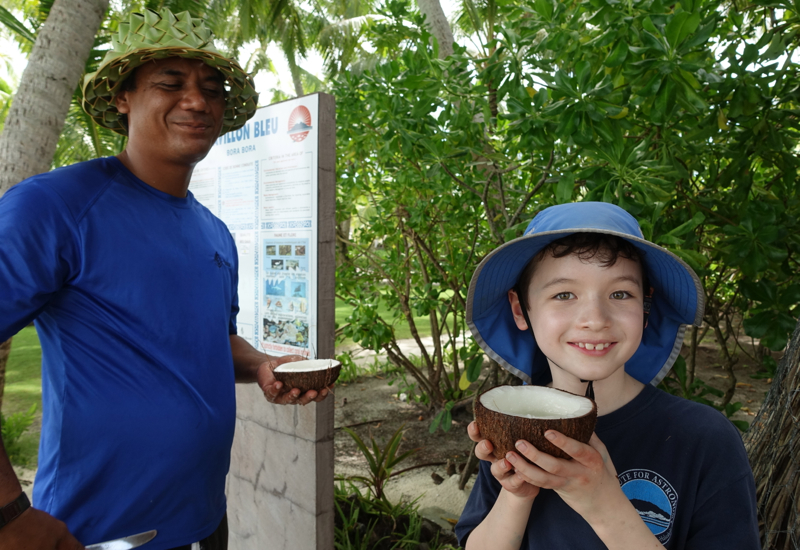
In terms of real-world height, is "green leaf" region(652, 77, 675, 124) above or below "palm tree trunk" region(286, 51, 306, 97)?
below

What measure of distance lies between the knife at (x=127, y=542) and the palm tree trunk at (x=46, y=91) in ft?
9.22

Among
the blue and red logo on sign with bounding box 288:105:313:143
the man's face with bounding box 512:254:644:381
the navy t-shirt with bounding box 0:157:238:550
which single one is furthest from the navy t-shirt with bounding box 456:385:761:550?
the blue and red logo on sign with bounding box 288:105:313:143

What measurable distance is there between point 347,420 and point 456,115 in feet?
11.1

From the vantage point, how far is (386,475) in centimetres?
318

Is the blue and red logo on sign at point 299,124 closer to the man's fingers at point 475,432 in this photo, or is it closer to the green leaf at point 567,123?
the green leaf at point 567,123

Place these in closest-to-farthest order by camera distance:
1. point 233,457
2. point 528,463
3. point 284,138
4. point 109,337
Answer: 1. point 528,463
2. point 109,337
3. point 284,138
4. point 233,457

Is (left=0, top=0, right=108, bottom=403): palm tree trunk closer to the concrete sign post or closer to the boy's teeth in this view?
the concrete sign post

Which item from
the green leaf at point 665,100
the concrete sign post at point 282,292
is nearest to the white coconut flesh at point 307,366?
the concrete sign post at point 282,292

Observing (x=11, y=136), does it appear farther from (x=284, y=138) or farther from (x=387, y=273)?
(x=387, y=273)

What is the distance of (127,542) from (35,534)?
309 mm

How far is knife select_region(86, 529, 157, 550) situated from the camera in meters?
1.36

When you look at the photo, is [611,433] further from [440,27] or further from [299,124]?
[440,27]

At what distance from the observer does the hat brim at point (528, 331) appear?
46.5 inches

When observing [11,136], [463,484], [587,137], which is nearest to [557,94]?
[587,137]
